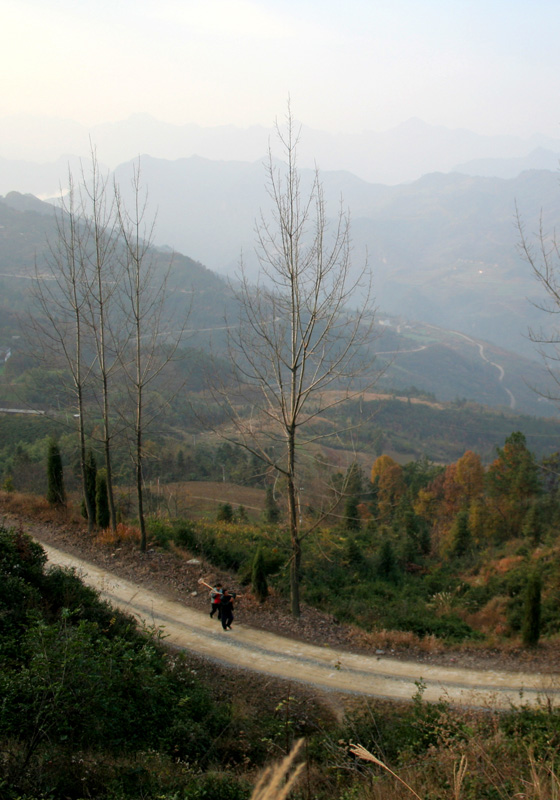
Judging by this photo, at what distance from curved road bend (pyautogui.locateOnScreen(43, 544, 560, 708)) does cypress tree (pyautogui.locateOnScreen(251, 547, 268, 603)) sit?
108 cm

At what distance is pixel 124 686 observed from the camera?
602cm

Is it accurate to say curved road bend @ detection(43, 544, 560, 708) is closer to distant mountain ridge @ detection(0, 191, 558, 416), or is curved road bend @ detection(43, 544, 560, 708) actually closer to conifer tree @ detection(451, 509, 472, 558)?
conifer tree @ detection(451, 509, 472, 558)

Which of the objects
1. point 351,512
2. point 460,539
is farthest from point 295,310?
point 460,539

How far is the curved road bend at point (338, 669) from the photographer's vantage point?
8.16 m

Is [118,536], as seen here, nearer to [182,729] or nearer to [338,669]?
[338,669]

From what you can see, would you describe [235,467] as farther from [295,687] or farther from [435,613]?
[295,687]

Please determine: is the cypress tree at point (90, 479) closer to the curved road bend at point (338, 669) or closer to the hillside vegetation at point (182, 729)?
the curved road bend at point (338, 669)

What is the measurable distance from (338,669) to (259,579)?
9.24 ft

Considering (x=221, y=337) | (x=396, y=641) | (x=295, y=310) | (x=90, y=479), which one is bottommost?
(x=396, y=641)

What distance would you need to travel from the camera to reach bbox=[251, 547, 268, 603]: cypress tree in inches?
433

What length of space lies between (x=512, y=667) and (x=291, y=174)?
30.9ft

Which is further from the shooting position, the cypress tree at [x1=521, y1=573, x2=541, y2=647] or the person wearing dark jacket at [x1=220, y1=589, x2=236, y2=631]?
the cypress tree at [x1=521, y1=573, x2=541, y2=647]

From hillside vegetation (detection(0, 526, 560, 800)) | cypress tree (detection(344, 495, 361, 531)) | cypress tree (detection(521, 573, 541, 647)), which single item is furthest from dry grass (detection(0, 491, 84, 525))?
cypress tree (detection(344, 495, 361, 531))

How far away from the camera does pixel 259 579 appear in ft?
36.4
